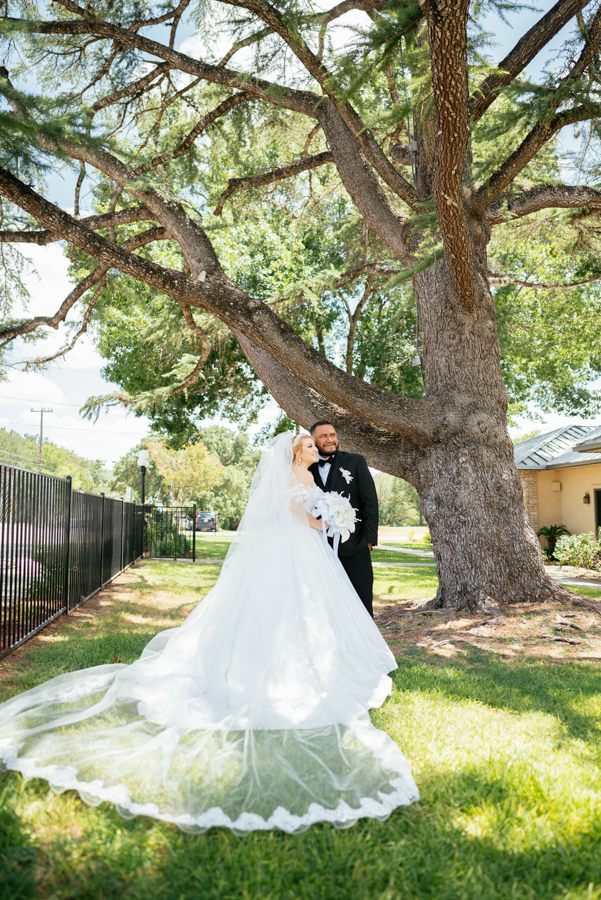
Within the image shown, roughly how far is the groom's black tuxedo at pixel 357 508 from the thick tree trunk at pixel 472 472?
211 centimetres

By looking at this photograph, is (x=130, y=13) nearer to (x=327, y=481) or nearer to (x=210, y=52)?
(x=210, y=52)

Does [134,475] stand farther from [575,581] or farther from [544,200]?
Result: [544,200]

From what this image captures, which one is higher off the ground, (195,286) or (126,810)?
(195,286)

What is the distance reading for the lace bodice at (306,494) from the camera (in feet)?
18.1

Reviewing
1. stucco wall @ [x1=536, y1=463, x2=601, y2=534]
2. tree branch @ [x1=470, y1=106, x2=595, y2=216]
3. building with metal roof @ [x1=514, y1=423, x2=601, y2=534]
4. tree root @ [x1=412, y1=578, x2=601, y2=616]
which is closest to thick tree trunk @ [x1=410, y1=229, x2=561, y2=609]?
tree root @ [x1=412, y1=578, x2=601, y2=616]

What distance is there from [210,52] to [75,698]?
10520 millimetres

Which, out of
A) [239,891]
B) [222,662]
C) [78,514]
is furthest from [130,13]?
[239,891]

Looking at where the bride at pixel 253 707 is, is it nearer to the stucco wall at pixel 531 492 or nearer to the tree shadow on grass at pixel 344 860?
the tree shadow on grass at pixel 344 860

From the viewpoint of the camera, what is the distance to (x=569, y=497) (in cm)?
2052

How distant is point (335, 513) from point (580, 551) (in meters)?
13.4

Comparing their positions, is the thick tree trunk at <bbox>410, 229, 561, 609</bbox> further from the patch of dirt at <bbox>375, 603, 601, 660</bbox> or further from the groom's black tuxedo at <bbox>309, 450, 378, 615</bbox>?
the groom's black tuxedo at <bbox>309, 450, 378, 615</bbox>

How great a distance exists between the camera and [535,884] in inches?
91.3

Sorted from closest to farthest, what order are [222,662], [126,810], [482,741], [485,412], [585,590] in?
[126,810] < [482,741] < [222,662] < [485,412] < [585,590]

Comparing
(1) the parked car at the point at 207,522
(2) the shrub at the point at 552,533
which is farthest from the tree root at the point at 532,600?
(1) the parked car at the point at 207,522
